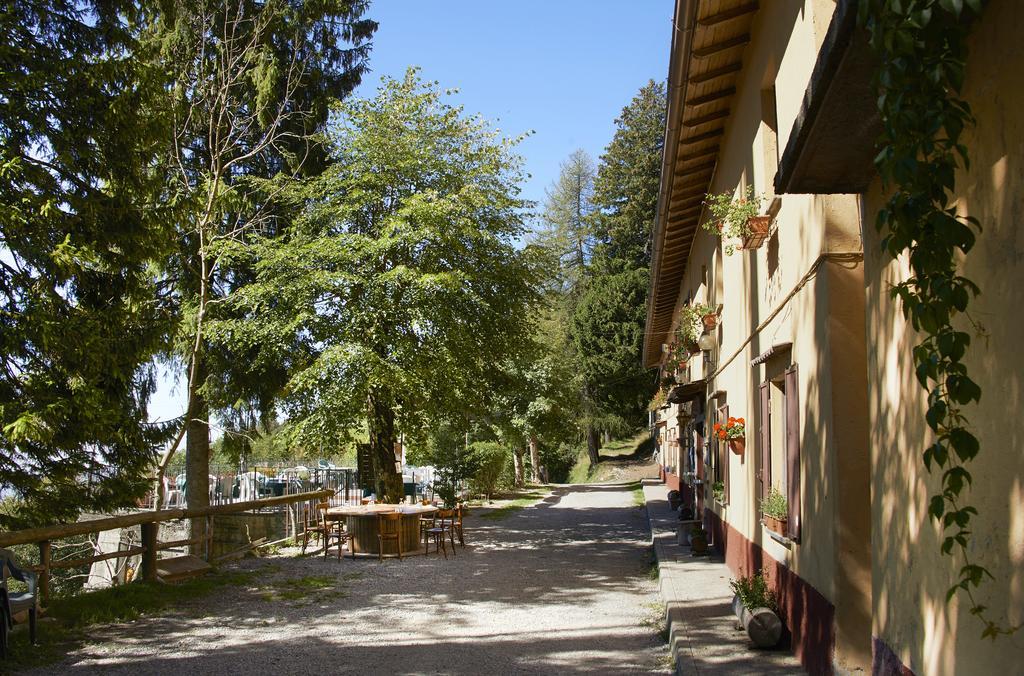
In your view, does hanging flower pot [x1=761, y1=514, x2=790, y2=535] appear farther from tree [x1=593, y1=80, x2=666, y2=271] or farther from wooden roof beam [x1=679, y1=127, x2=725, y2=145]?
tree [x1=593, y1=80, x2=666, y2=271]

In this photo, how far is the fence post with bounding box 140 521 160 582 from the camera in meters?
12.7

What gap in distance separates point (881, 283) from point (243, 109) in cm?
1835

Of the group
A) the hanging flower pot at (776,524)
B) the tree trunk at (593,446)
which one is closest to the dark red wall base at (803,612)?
the hanging flower pot at (776,524)

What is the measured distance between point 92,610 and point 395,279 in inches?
331

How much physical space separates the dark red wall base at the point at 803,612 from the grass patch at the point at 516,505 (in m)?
16.2

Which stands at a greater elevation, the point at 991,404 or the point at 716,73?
the point at 716,73

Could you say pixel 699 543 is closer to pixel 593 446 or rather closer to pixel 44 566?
pixel 44 566

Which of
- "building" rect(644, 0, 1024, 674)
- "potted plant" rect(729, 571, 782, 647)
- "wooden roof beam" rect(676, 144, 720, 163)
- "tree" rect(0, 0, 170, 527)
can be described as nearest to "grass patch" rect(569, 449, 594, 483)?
"building" rect(644, 0, 1024, 674)

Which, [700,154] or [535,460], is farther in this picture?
[535,460]

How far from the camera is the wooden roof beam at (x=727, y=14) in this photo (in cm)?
851

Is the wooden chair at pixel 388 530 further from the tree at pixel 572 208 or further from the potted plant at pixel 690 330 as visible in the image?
the tree at pixel 572 208

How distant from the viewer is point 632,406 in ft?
148

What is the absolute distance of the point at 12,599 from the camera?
Answer: 8438mm

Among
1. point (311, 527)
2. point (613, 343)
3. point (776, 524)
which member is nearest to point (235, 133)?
point (311, 527)
